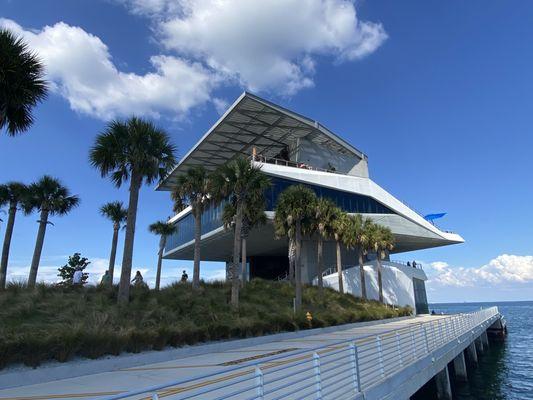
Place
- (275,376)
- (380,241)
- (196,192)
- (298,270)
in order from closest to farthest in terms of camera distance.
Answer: (275,376) → (298,270) → (196,192) → (380,241)

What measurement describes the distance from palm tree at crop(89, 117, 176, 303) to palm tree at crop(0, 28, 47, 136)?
293 inches

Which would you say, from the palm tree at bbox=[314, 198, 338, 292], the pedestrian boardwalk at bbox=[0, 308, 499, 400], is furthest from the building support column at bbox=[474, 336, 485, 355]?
the pedestrian boardwalk at bbox=[0, 308, 499, 400]

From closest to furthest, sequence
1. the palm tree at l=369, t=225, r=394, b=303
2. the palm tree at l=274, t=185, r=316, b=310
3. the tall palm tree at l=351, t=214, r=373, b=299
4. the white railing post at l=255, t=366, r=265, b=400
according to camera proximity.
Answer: the white railing post at l=255, t=366, r=265, b=400, the palm tree at l=274, t=185, r=316, b=310, the tall palm tree at l=351, t=214, r=373, b=299, the palm tree at l=369, t=225, r=394, b=303

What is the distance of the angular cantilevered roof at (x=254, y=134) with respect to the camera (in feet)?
144

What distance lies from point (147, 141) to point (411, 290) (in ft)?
112

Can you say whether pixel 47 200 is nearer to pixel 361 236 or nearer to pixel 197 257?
pixel 197 257

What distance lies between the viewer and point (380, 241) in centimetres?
4044

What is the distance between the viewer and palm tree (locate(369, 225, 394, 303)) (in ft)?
132

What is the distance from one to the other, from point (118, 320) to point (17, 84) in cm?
919

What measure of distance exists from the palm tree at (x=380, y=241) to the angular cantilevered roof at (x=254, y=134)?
510 inches

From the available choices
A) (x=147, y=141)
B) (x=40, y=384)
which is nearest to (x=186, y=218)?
(x=147, y=141)

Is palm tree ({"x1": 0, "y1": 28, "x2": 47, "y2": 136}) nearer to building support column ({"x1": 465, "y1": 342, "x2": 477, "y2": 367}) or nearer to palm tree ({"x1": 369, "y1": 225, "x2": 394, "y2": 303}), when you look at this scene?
building support column ({"x1": 465, "y1": 342, "x2": 477, "y2": 367})

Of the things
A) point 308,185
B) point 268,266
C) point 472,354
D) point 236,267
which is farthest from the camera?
point 268,266

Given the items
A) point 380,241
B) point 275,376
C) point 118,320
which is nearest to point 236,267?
point 118,320
